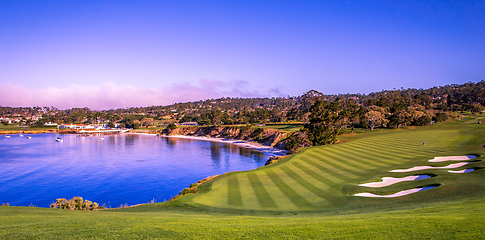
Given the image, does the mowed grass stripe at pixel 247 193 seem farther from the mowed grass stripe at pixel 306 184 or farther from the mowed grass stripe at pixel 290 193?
the mowed grass stripe at pixel 306 184

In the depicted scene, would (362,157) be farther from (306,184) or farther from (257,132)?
Answer: (257,132)

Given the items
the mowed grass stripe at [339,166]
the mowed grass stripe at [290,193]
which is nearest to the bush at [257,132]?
the mowed grass stripe at [339,166]

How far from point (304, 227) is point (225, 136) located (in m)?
109

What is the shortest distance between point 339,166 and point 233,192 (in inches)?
535

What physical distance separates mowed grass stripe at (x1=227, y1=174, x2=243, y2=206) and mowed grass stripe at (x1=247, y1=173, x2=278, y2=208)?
1.30 meters

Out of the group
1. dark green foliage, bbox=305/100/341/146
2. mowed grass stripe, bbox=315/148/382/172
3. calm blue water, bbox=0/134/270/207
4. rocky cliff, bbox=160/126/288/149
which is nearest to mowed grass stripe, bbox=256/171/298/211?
mowed grass stripe, bbox=315/148/382/172

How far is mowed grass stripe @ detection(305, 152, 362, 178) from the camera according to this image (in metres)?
25.0

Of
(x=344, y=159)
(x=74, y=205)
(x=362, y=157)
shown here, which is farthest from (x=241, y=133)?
(x=74, y=205)

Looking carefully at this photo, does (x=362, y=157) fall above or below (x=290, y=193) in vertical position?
above

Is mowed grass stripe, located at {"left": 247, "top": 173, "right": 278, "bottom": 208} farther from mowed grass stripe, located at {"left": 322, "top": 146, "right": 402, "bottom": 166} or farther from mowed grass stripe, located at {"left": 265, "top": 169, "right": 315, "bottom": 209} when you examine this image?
mowed grass stripe, located at {"left": 322, "top": 146, "right": 402, "bottom": 166}

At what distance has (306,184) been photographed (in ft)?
72.0

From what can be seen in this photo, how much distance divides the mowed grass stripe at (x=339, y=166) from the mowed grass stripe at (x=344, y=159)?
A: 76 centimetres

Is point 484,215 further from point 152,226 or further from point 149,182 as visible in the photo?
point 149,182

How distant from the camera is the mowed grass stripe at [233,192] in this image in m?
17.9
